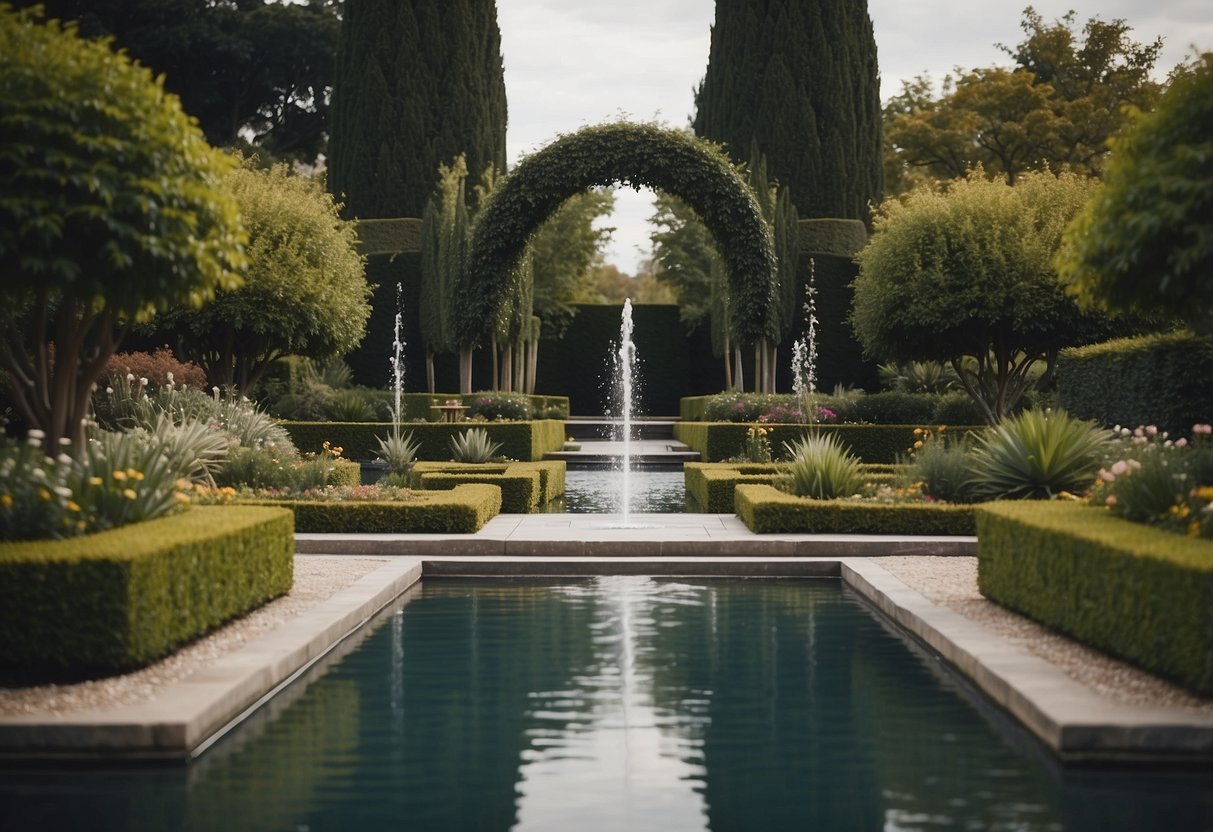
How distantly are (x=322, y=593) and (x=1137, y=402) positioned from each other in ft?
33.6

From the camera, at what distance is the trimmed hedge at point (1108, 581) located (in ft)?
19.1

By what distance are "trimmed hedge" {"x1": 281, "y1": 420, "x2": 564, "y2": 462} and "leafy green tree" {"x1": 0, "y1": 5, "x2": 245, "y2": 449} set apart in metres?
15.3

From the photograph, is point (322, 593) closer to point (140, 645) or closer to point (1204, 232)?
point (140, 645)

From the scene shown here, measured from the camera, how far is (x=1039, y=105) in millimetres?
41781

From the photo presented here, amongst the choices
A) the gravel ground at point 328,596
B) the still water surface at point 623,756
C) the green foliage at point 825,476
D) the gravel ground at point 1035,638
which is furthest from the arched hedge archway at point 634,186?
the still water surface at point 623,756

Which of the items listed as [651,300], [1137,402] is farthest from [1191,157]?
[651,300]


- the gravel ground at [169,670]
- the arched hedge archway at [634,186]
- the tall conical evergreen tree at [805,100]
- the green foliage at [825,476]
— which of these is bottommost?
the gravel ground at [169,670]

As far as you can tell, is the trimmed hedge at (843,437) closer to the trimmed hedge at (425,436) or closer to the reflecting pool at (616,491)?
the reflecting pool at (616,491)

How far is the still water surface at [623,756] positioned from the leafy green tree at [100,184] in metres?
2.50

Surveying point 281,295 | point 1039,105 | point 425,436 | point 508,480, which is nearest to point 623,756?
point 508,480

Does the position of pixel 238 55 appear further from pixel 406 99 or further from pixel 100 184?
pixel 100 184

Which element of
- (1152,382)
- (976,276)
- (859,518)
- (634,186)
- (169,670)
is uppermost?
(634,186)

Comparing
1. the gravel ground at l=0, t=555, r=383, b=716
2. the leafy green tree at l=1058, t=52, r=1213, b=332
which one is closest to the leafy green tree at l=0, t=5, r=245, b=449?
the gravel ground at l=0, t=555, r=383, b=716

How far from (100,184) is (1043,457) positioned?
8802 mm
